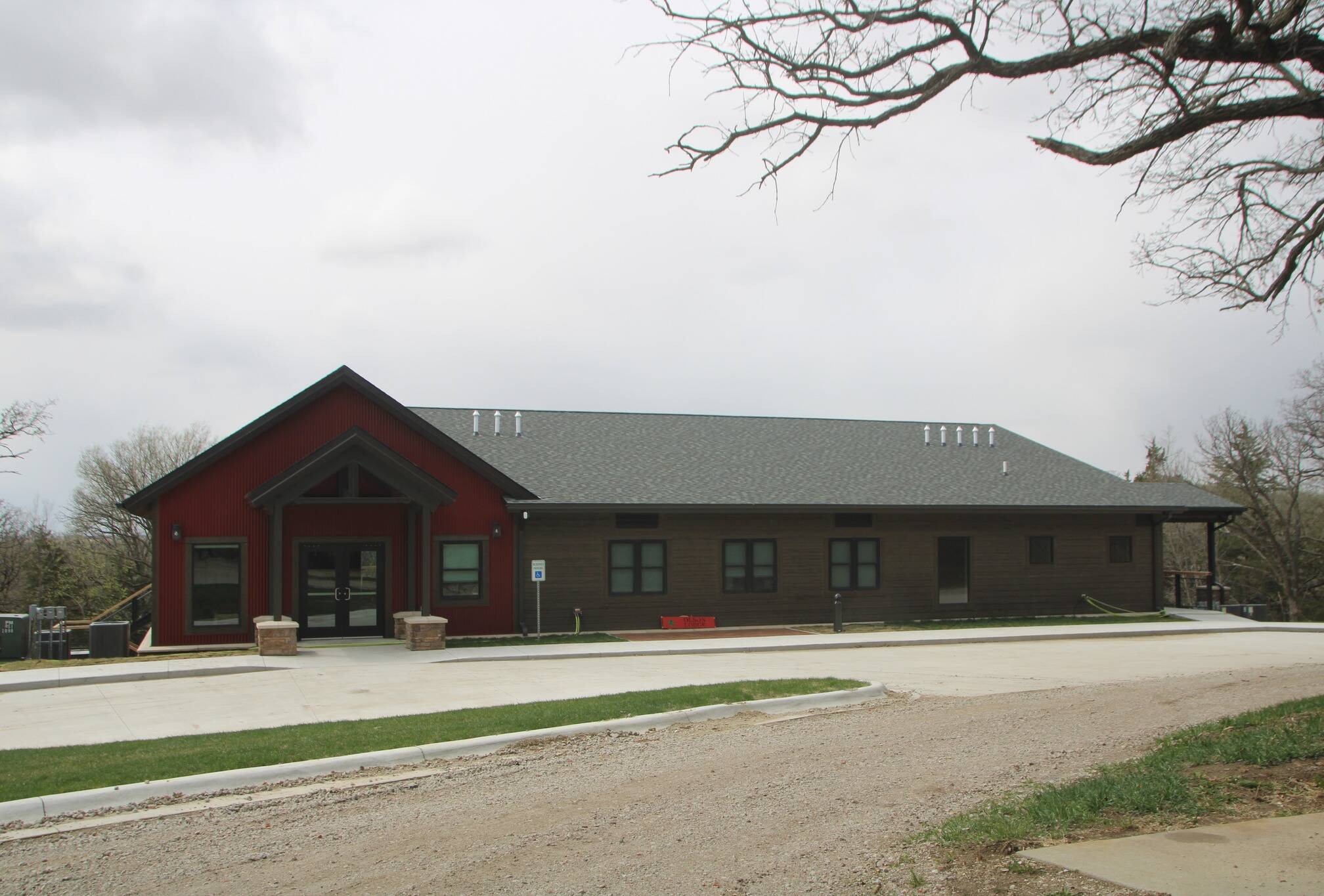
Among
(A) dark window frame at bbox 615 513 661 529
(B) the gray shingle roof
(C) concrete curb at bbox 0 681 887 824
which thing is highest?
(B) the gray shingle roof

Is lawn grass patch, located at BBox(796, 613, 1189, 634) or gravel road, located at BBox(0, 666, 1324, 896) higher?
gravel road, located at BBox(0, 666, 1324, 896)

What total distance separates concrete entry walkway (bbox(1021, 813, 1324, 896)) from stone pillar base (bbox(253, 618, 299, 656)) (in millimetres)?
16977

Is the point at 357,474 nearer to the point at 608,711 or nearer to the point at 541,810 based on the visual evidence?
the point at 608,711

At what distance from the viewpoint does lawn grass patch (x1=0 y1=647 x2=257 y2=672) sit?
1933 centimetres

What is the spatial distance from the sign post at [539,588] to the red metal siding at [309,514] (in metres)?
0.67

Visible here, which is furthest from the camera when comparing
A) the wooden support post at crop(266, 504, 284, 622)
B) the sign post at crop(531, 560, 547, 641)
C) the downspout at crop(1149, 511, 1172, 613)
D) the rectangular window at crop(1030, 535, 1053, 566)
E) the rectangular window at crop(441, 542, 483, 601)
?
the downspout at crop(1149, 511, 1172, 613)

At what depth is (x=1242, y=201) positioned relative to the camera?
14109 mm

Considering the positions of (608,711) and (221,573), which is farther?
(221,573)

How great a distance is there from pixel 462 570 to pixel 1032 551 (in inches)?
612

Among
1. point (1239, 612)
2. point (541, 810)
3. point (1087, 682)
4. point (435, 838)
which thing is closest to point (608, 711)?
point (541, 810)

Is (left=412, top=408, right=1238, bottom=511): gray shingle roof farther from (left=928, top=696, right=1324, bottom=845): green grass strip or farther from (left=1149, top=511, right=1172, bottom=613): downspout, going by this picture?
(left=928, top=696, right=1324, bottom=845): green grass strip

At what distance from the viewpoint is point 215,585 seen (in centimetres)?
2280

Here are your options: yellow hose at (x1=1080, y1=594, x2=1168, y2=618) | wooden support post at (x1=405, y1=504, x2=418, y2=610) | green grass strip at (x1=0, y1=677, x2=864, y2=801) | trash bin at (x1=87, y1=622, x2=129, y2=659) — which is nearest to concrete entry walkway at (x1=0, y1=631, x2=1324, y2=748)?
green grass strip at (x1=0, y1=677, x2=864, y2=801)

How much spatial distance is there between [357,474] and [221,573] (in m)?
3.67
